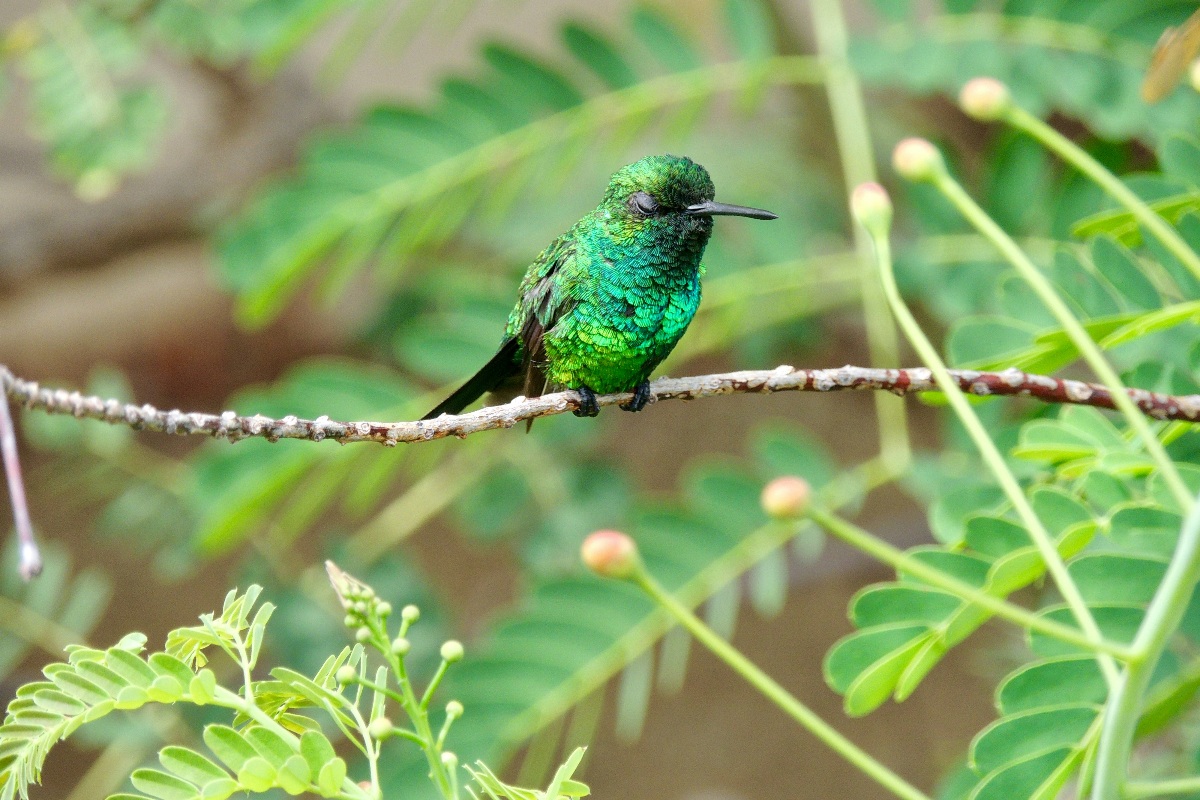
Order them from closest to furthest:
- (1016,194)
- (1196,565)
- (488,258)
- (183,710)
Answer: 1. (1196,565)
2. (1016,194)
3. (183,710)
4. (488,258)

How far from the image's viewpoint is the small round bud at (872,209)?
103 centimetres

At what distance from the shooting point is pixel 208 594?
5488 millimetres

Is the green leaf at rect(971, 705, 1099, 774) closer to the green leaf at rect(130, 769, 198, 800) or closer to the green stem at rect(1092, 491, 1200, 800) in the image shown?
the green stem at rect(1092, 491, 1200, 800)

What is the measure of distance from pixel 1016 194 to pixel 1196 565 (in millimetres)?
1831

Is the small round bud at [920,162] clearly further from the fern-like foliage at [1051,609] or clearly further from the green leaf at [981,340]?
the green leaf at [981,340]

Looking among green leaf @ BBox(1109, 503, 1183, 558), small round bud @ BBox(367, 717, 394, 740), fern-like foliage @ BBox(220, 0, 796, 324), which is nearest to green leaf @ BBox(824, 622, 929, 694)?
green leaf @ BBox(1109, 503, 1183, 558)

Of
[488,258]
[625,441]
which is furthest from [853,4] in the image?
[625,441]

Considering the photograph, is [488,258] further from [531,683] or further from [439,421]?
[439,421]

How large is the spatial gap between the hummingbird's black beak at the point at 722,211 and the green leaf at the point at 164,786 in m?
0.73

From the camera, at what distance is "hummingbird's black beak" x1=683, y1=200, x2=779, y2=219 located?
114 centimetres

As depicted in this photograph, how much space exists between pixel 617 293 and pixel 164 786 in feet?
3.05

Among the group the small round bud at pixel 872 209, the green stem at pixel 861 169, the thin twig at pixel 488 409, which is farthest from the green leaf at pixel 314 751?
the green stem at pixel 861 169

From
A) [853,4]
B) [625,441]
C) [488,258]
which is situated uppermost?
[853,4]

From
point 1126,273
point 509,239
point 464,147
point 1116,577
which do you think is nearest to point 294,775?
point 1116,577
